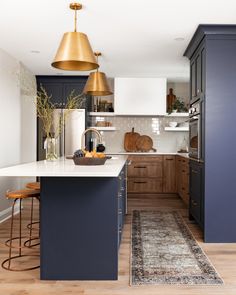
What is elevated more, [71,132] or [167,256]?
[71,132]

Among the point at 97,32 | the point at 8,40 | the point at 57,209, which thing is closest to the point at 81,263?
the point at 57,209

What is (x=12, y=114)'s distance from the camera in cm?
574

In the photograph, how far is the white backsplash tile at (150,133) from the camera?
813cm

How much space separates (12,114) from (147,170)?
2956 mm

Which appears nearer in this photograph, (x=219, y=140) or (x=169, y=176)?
(x=219, y=140)

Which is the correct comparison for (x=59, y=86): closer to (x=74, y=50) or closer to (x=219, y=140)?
(x=219, y=140)

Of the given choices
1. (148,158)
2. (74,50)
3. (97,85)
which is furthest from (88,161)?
(148,158)

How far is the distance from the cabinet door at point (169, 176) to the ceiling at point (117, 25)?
216 centimetres

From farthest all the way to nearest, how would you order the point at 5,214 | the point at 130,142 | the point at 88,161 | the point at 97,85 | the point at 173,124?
the point at 130,142, the point at 173,124, the point at 5,214, the point at 97,85, the point at 88,161

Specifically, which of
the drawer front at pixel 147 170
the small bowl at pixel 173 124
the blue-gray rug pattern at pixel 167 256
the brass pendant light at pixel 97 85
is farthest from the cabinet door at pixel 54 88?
the blue-gray rug pattern at pixel 167 256

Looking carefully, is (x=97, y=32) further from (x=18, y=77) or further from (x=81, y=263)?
(x=81, y=263)

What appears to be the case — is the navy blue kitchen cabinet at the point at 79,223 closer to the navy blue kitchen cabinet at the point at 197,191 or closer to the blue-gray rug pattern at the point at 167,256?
the blue-gray rug pattern at the point at 167,256

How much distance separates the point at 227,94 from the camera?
13.8 feet

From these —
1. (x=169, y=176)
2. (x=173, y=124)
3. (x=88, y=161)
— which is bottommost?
(x=169, y=176)
